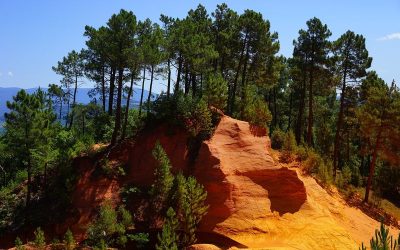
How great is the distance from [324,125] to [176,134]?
25538 millimetres

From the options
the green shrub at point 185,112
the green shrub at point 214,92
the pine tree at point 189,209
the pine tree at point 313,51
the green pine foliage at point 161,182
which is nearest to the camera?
the pine tree at point 189,209

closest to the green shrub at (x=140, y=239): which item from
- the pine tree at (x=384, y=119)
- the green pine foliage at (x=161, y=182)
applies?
the green pine foliage at (x=161, y=182)

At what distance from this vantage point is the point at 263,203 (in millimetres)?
21594

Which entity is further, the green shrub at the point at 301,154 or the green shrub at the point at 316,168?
the green shrub at the point at 301,154

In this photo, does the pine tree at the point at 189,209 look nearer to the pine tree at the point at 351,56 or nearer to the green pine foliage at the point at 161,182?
the green pine foliage at the point at 161,182

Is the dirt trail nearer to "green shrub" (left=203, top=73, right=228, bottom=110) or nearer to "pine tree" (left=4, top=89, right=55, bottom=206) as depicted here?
"green shrub" (left=203, top=73, right=228, bottom=110)

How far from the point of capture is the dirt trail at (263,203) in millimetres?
19891

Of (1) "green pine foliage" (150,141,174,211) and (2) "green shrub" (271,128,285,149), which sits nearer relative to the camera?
(1) "green pine foliage" (150,141,174,211)

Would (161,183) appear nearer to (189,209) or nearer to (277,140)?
(189,209)

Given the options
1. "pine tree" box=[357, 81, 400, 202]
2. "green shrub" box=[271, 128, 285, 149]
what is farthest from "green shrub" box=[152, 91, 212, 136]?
"pine tree" box=[357, 81, 400, 202]

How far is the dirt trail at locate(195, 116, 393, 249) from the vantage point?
65.3ft

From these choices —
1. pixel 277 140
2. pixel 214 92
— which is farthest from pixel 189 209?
pixel 277 140

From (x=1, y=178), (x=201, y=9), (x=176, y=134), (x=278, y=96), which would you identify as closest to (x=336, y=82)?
(x=201, y=9)

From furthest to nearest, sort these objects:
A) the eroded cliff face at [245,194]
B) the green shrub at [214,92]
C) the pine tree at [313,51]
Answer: the pine tree at [313,51] < the green shrub at [214,92] < the eroded cliff face at [245,194]
